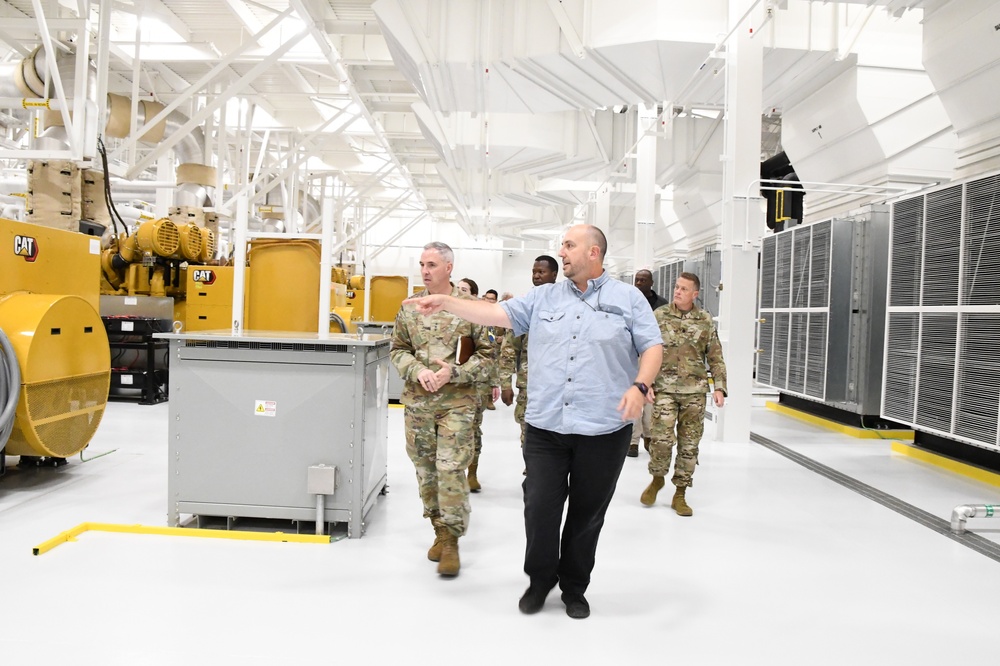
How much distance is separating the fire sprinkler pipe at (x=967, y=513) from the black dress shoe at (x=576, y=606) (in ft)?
9.81

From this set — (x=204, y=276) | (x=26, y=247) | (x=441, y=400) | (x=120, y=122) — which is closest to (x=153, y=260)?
(x=204, y=276)

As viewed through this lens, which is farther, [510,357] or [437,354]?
[510,357]

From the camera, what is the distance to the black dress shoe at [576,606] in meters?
3.18

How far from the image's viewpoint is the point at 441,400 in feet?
11.9

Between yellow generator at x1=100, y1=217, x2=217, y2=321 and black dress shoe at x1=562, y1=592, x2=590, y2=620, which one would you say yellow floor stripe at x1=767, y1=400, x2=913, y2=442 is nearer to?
black dress shoe at x1=562, y1=592, x2=590, y2=620

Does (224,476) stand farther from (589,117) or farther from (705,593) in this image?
(589,117)

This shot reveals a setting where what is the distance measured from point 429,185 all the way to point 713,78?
51.4ft

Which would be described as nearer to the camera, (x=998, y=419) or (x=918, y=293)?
(x=998, y=419)

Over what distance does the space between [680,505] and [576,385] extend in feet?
8.12

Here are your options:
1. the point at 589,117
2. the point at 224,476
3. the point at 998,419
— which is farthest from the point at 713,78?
the point at 224,476

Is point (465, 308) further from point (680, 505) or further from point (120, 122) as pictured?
point (120, 122)

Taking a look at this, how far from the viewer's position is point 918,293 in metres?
6.69

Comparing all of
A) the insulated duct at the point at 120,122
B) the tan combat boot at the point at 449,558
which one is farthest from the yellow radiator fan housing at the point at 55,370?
the insulated duct at the point at 120,122

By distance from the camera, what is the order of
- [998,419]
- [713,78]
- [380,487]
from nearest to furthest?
1. [380,487]
2. [998,419]
3. [713,78]
